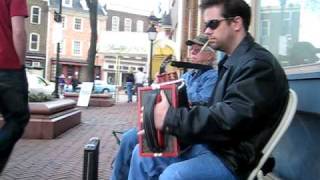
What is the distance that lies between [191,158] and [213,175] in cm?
30

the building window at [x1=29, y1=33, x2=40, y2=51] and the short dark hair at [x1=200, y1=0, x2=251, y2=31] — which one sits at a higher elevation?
the building window at [x1=29, y1=33, x2=40, y2=51]

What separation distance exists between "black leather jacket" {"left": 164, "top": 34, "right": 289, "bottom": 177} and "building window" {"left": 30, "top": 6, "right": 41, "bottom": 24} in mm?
66439

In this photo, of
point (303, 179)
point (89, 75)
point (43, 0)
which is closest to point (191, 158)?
point (303, 179)

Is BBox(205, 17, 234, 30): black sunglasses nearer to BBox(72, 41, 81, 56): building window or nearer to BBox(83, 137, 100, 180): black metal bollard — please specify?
BBox(83, 137, 100, 180): black metal bollard

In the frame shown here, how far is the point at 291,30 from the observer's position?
457cm

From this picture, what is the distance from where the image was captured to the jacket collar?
2.64 metres

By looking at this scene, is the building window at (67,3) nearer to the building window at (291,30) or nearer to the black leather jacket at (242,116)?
the building window at (291,30)

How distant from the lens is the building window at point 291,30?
13.3ft

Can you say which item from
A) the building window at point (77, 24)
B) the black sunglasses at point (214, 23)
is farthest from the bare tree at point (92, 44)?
the building window at point (77, 24)

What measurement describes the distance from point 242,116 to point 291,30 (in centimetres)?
243

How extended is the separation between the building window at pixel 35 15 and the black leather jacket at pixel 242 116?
66439mm

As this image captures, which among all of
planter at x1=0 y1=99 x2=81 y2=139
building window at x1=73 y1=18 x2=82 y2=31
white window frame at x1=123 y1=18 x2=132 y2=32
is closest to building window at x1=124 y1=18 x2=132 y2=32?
white window frame at x1=123 y1=18 x2=132 y2=32

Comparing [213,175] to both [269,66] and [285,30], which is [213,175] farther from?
[285,30]

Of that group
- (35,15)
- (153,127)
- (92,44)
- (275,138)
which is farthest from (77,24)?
(275,138)
